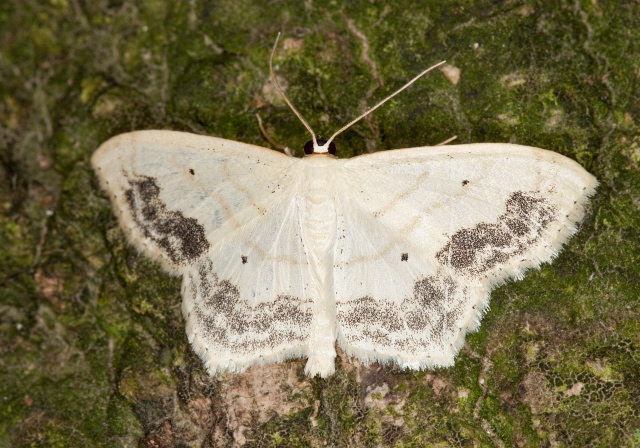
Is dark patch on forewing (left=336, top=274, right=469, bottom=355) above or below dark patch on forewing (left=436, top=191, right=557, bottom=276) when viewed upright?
below

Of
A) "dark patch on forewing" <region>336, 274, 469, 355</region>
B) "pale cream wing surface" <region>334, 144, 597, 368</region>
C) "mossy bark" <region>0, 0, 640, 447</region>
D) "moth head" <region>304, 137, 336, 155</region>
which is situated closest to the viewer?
"pale cream wing surface" <region>334, 144, 597, 368</region>

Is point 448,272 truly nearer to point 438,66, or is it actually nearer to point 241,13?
point 438,66

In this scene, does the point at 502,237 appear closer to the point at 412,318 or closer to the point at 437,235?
the point at 437,235

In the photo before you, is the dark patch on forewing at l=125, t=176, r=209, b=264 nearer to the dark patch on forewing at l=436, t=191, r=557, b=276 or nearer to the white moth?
the white moth

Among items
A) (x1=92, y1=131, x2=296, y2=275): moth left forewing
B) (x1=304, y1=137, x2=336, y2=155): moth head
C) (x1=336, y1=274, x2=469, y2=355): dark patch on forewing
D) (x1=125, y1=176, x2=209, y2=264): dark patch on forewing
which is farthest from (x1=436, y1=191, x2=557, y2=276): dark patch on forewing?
(x1=125, y1=176, x2=209, y2=264): dark patch on forewing

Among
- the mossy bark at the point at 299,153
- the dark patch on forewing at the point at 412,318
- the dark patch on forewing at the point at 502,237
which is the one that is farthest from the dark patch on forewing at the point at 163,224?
the dark patch on forewing at the point at 502,237

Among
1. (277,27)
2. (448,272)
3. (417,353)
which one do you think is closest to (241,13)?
(277,27)
